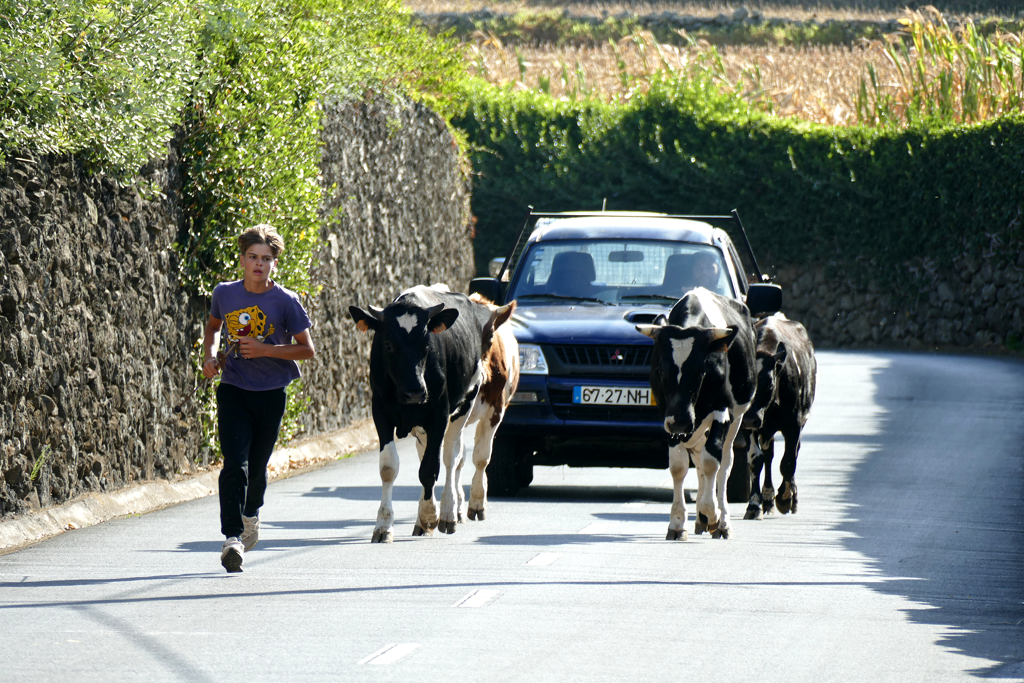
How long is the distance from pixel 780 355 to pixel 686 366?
171 centimetres

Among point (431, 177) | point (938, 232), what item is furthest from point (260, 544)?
point (938, 232)

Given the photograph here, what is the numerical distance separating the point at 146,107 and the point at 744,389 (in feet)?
15.6

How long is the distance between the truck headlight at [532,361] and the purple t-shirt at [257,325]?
360cm

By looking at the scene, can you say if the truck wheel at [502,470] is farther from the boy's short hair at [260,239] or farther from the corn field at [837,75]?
the corn field at [837,75]

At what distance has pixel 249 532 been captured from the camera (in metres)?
9.98

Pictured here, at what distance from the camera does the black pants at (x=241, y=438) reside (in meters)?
9.53

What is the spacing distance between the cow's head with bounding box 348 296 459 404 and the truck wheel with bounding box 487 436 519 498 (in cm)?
296

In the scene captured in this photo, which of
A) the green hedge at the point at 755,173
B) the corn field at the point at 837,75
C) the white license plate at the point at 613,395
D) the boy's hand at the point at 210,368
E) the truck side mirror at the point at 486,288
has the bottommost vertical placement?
the white license plate at the point at 613,395

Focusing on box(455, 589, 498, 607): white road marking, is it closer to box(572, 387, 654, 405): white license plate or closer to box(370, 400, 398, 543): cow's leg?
box(370, 400, 398, 543): cow's leg

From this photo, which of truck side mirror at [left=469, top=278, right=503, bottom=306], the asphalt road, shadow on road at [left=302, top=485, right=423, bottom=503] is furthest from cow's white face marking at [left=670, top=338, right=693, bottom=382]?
shadow on road at [left=302, top=485, right=423, bottom=503]

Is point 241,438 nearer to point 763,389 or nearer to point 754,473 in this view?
point 763,389

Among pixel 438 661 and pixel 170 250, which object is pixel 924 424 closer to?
pixel 170 250

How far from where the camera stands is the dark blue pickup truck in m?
12.9

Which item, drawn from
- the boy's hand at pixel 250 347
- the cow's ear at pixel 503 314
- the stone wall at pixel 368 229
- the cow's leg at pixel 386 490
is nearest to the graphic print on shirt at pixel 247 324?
the boy's hand at pixel 250 347
